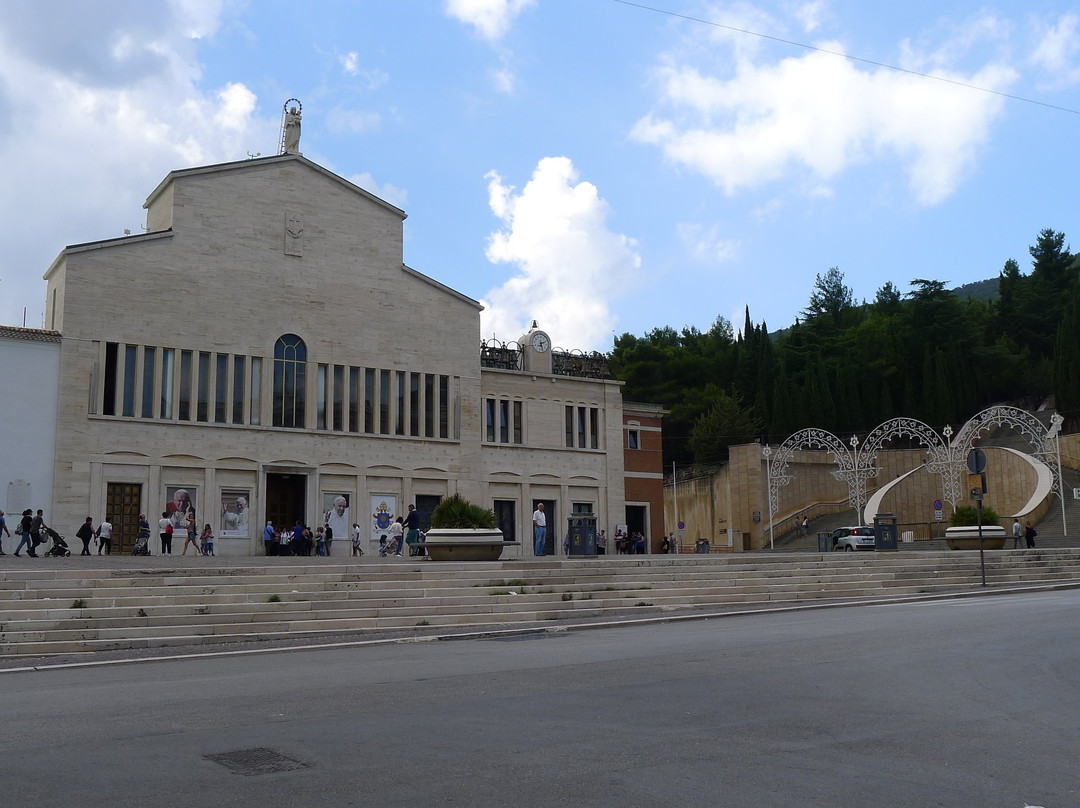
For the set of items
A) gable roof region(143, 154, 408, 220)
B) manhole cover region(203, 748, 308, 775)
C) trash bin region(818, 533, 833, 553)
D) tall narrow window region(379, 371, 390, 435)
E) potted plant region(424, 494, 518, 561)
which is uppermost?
gable roof region(143, 154, 408, 220)

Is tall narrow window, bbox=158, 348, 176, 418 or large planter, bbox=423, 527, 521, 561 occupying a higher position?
tall narrow window, bbox=158, 348, 176, 418

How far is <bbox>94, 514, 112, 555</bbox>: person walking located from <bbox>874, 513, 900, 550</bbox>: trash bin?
28.3m

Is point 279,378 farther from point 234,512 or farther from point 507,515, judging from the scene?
point 507,515

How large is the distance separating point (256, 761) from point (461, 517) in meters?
19.0

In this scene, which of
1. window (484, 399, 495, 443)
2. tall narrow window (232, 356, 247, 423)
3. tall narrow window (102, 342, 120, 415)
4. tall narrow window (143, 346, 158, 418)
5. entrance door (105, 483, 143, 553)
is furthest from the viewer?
window (484, 399, 495, 443)

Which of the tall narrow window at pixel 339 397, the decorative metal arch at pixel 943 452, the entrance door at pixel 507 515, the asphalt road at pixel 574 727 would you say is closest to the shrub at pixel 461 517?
the asphalt road at pixel 574 727

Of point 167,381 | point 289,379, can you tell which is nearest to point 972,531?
point 289,379

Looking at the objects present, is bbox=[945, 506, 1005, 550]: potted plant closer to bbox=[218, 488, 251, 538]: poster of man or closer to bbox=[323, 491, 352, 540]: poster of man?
bbox=[323, 491, 352, 540]: poster of man

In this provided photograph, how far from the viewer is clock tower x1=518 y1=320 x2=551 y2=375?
50.7 meters

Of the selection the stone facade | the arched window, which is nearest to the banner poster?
the stone facade

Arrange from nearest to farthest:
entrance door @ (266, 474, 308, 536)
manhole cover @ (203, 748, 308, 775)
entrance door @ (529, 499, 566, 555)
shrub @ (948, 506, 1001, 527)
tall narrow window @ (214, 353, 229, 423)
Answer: manhole cover @ (203, 748, 308, 775)
shrub @ (948, 506, 1001, 527)
tall narrow window @ (214, 353, 229, 423)
entrance door @ (266, 474, 308, 536)
entrance door @ (529, 499, 566, 555)

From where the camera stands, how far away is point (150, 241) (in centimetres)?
4019

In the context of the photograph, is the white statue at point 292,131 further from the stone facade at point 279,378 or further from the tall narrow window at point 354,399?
the tall narrow window at point 354,399

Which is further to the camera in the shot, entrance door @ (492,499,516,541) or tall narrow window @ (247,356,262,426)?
entrance door @ (492,499,516,541)
